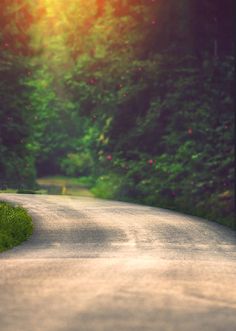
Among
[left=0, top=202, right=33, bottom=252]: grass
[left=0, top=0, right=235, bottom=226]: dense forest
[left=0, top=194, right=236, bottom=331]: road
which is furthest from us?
[left=0, top=0, right=235, bottom=226]: dense forest

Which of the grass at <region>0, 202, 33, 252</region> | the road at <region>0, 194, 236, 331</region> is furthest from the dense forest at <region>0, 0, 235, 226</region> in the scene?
the road at <region>0, 194, 236, 331</region>

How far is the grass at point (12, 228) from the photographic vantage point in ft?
52.2

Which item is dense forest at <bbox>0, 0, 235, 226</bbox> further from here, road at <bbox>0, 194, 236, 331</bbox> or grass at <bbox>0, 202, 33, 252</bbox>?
road at <bbox>0, 194, 236, 331</bbox>

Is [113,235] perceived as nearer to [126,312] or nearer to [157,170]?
[126,312]

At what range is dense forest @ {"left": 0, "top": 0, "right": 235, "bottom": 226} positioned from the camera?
31.8 metres

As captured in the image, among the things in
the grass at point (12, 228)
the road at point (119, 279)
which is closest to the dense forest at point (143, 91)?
the grass at point (12, 228)

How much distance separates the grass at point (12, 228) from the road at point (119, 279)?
26 centimetres

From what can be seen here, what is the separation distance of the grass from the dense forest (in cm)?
1026

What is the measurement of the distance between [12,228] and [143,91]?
63.1ft

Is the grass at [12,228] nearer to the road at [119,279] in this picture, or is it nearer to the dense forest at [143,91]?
the road at [119,279]

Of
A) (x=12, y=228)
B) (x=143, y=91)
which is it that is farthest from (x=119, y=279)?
(x=143, y=91)

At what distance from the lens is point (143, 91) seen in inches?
1411

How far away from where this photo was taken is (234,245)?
55.3 ft

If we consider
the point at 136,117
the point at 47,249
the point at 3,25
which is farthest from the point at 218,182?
the point at 47,249
